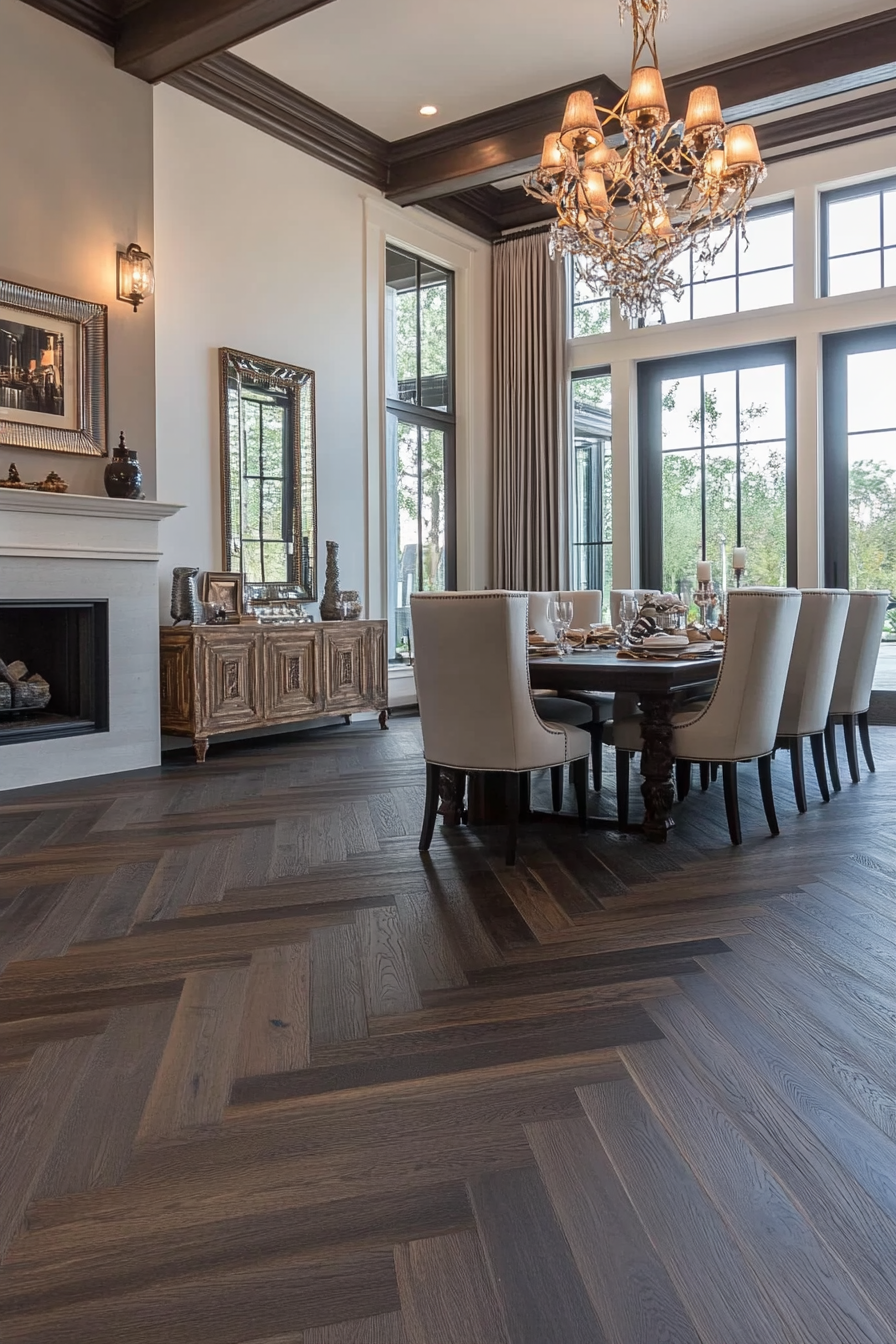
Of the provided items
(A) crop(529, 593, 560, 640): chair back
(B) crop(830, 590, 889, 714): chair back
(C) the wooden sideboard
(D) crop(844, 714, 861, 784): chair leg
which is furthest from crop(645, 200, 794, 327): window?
(D) crop(844, 714, 861, 784): chair leg

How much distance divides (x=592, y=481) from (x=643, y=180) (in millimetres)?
3570

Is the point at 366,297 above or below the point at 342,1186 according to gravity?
above

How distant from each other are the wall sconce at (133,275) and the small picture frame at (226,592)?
1.51m

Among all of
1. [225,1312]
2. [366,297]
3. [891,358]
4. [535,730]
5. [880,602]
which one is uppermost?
[366,297]

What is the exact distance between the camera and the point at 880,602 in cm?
442

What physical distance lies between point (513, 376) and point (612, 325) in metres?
0.87

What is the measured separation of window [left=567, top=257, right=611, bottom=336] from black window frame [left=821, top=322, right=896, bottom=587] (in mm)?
1741

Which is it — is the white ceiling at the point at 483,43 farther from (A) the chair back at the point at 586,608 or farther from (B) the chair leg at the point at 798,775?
(B) the chair leg at the point at 798,775

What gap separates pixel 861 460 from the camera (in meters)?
6.41

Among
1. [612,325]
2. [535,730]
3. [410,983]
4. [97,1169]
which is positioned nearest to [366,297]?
[612,325]

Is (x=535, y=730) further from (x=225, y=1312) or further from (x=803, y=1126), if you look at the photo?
(x=225, y=1312)

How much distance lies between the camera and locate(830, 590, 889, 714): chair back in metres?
4.41

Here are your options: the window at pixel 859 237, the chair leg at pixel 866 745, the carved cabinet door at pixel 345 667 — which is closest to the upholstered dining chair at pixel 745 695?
the chair leg at pixel 866 745

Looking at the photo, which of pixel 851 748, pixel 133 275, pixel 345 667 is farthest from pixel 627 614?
pixel 133 275
